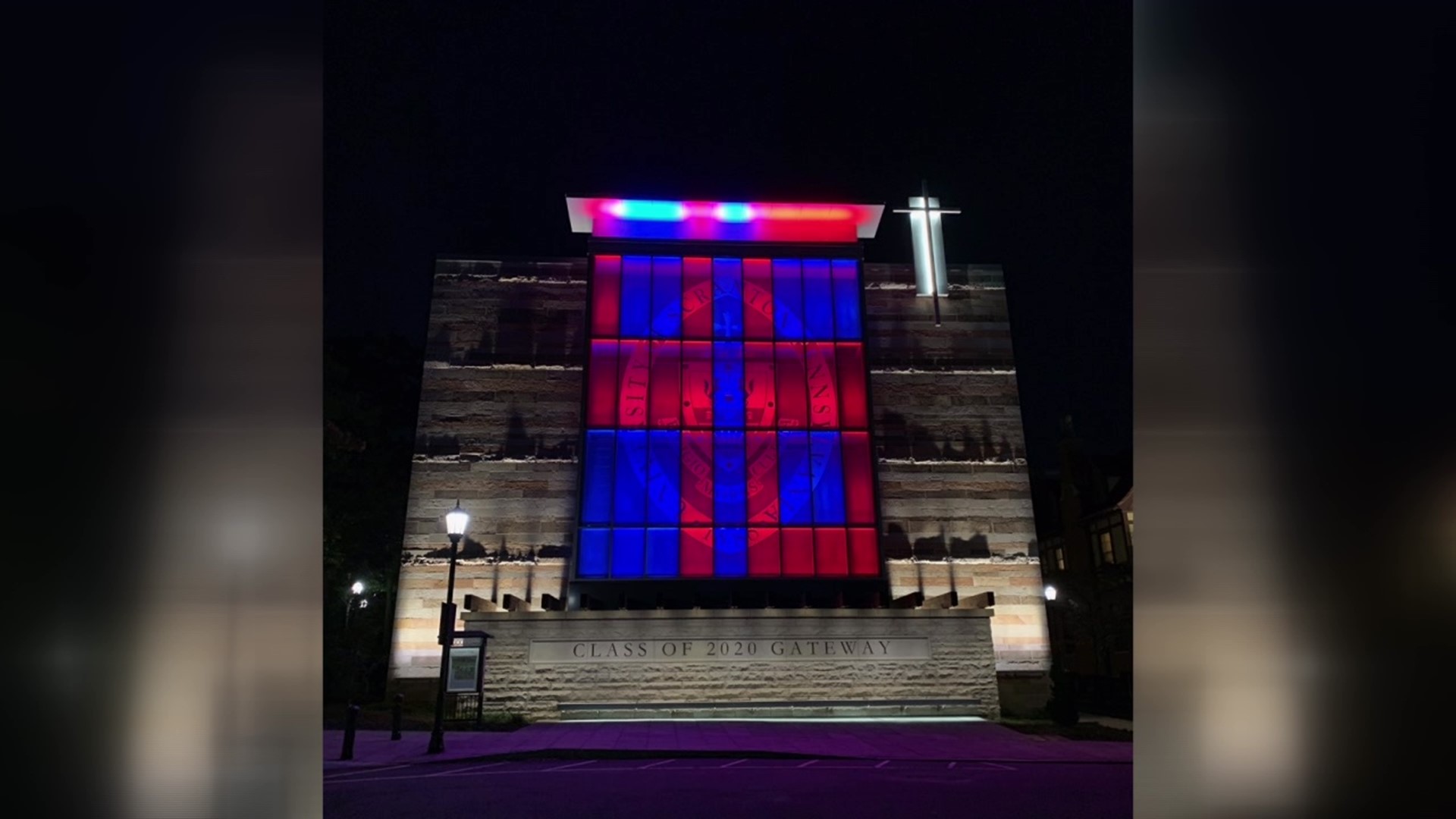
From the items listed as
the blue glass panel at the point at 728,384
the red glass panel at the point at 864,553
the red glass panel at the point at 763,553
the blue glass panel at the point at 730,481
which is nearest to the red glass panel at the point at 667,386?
the blue glass panel at the point at 728,384

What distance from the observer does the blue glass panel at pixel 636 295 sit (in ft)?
103

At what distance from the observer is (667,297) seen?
3188 cm

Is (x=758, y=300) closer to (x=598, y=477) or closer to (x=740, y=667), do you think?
(x=598, y=477)

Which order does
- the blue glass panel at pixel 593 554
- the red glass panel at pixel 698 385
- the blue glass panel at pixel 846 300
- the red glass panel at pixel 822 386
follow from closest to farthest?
the blue glass panel at pixel 593 554
the red glass panel at pixel 698 385
the red glass panel at pixel 822 386
the blue glass panel at pixel 846 300

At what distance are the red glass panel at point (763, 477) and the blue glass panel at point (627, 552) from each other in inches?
124

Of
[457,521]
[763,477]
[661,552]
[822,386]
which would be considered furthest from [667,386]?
[457,521]

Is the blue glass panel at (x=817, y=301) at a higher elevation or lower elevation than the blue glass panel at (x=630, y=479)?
higher

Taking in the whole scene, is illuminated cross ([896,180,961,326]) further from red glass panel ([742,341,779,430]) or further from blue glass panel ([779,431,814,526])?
blue glass panel ([779,431,814,526])

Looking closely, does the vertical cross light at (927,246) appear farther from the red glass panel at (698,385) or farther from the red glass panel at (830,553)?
the red glass panel at (830,553)

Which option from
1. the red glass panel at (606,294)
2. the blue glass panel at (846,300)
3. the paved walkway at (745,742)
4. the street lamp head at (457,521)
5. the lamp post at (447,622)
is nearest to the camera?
the paved walkway at (745,742)

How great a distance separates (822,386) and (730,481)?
4.18 meters

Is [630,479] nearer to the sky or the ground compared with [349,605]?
nearer to the sky

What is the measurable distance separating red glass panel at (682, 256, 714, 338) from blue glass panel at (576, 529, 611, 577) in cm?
666

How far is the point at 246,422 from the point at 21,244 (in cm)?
59
